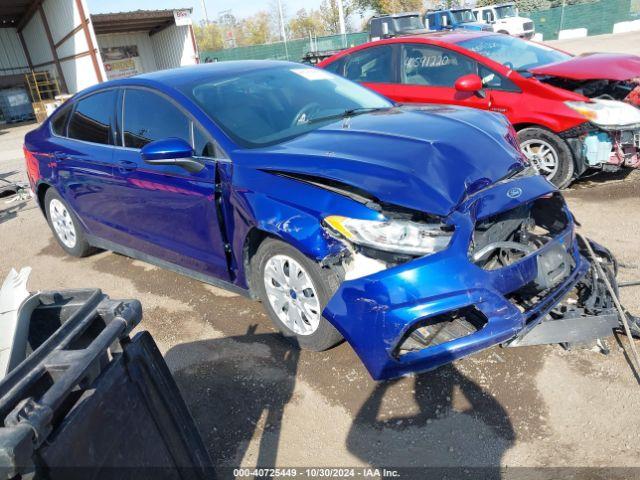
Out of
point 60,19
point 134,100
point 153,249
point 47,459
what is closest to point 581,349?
point 47,459

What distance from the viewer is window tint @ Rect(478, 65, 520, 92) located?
5.22m

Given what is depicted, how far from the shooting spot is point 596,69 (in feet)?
16.9

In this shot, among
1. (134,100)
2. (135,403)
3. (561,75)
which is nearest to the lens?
(135,403)

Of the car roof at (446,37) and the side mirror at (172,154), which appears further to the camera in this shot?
the car roof at (446,37)

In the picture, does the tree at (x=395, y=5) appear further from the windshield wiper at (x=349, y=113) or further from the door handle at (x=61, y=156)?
the windshield wiper at (x=349, y=113)

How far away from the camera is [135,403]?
1.65 m

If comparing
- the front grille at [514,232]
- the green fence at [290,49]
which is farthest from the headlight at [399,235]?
the green fence at [290,49]

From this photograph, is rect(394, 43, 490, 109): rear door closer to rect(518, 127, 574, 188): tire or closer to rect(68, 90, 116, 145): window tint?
rect(518, 127, 574, 188): tire

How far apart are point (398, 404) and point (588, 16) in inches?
1573

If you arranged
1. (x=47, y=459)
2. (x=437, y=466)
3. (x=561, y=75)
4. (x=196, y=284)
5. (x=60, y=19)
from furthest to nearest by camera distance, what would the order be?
(x=60, y=19) < (x=561, y=75) < (x=196, y=284) < (x=437, y=466) < (x=47, y=459)

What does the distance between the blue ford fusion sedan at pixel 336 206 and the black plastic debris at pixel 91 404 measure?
954mm

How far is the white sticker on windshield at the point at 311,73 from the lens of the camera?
397 centimetres

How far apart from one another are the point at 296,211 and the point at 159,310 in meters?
1.81

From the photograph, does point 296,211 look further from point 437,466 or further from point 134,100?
point 134,100
